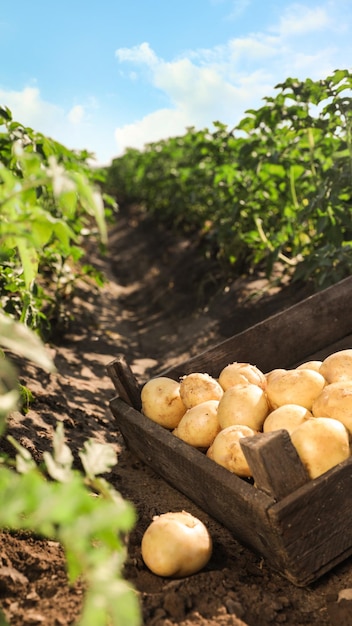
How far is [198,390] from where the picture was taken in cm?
269

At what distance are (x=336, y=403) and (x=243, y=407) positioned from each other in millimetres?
365

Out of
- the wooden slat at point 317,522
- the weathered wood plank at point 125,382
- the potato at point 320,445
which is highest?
the weathered wood plank at point 125,382

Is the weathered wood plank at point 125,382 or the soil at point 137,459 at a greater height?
the weathered wood plank at point 125,382

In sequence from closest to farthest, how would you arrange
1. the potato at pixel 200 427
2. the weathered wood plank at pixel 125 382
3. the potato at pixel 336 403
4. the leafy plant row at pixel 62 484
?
the leafy plant row at pixel 62 484 → the potato at pixel 336 403 → the potato at pixel 200 427 → the weathered wood plank at pixel 125 382

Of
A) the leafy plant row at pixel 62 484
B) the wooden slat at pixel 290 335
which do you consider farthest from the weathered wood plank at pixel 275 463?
the wooden slat at pixel 290 335

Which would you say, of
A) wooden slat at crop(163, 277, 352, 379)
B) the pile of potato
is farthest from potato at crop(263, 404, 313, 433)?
wooden slat at crop(163, 277, 352, 379)

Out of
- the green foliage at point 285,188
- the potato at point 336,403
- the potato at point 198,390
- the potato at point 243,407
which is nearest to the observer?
the potato at point 336,403

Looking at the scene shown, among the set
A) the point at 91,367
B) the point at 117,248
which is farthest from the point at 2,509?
the point at 117,248

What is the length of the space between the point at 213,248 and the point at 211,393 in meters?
5.50

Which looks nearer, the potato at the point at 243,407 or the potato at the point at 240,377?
the potato at the point at 243,407

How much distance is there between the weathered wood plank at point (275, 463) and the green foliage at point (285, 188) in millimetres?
2497

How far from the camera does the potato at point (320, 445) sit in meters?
2.06

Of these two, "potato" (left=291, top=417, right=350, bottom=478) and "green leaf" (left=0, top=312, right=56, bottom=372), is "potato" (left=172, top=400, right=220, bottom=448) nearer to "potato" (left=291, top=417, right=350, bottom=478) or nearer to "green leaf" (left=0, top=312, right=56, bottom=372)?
"potato" (left=291, top=417, right=350, bottom=478)

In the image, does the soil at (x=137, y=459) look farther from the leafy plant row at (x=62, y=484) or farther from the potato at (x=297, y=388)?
the potato at (x=297, y=388)
